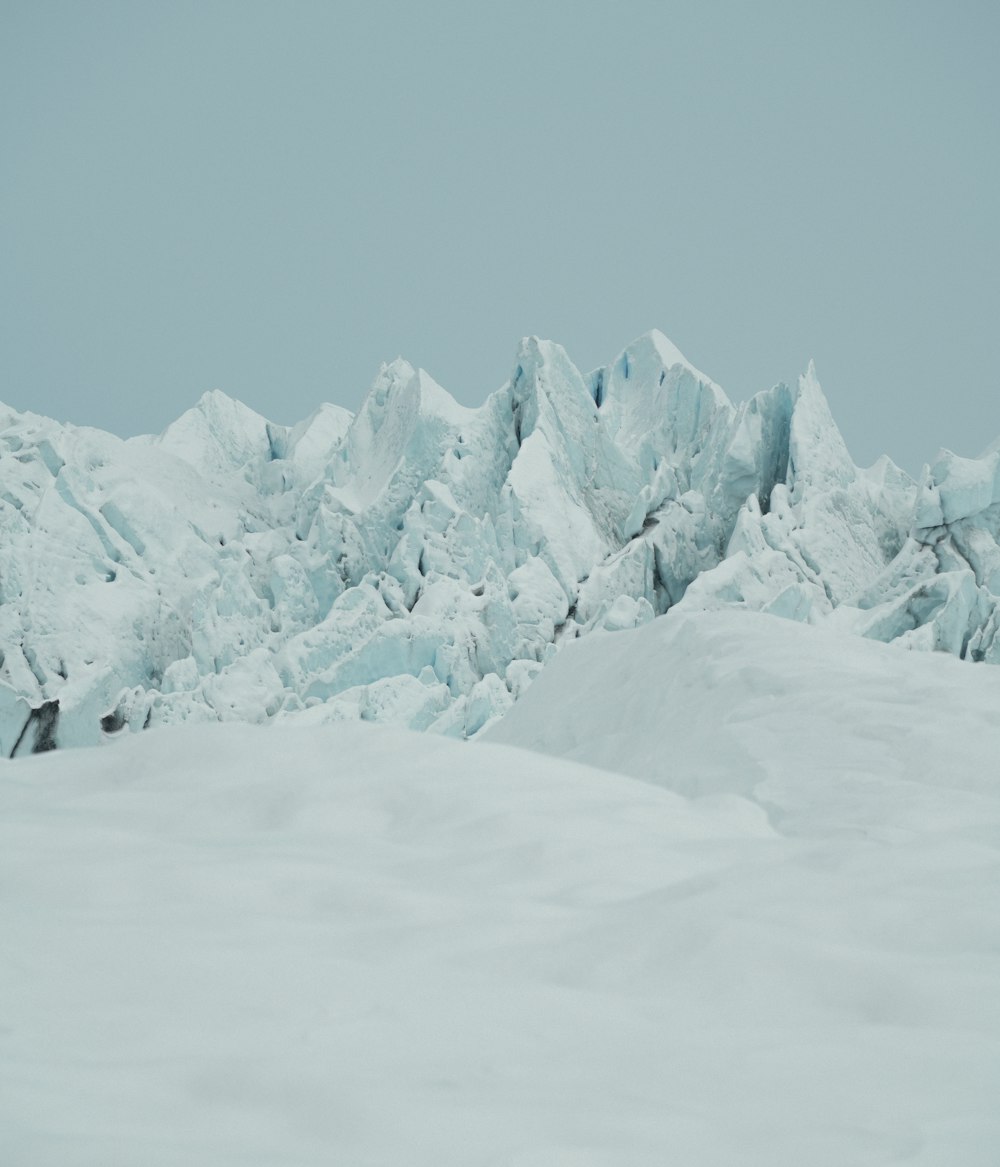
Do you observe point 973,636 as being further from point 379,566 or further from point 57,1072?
point 57,1072

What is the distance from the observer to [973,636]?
53.9ft

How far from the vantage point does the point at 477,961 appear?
2.18m

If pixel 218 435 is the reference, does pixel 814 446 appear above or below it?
above

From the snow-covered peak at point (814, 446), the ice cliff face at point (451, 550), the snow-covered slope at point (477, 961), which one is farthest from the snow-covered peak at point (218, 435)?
the snow-covered slope at point (477, 961)

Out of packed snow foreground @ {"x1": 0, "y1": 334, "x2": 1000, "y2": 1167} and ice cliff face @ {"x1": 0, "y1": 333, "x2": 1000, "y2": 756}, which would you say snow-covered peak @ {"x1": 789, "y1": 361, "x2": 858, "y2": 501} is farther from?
packed snow foreground @ {"x1": 0, "y1": 334, "x2": 1000, "y2": 1167}

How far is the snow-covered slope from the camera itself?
1430 millimetres

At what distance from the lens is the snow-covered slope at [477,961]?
1.43 meters

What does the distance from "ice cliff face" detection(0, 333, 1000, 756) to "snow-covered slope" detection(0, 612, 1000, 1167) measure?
12.5m

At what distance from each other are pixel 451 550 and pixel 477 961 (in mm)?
18933

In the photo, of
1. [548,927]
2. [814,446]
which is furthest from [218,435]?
[548,927]

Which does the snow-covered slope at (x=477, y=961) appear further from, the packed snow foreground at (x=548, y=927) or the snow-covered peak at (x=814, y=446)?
the snow-covered peak at (x=814, y=446)

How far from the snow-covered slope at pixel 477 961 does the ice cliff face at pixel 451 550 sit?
41.1 feet

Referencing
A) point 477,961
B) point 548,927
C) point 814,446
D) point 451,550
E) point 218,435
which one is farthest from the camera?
point 218,435

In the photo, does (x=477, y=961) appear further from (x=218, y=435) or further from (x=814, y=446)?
(x=218, y=435)
